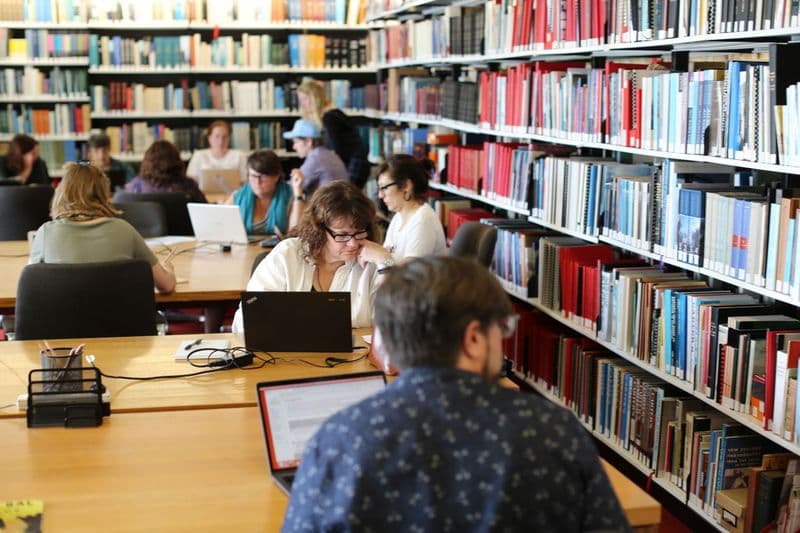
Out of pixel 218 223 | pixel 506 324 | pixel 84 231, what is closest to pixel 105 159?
pixel 218 223

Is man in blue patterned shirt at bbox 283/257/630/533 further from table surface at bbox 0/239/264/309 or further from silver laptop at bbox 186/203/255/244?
silver laptop at bbox 186/203/255/244

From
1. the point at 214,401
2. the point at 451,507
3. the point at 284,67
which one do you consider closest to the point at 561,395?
the point at 214,401

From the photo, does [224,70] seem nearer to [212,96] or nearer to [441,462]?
[212,96]

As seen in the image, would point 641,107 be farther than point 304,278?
Yes

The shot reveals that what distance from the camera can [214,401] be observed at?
2576 millimetres

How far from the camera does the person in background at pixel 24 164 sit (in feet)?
25.0

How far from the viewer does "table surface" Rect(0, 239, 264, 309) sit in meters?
4.00

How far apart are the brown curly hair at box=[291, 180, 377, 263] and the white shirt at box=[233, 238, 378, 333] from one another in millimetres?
40

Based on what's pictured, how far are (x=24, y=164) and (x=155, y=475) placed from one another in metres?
6.13

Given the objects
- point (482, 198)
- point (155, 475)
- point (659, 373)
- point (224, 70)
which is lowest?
point (659, 373)

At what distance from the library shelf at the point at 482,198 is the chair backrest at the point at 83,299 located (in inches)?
81.5

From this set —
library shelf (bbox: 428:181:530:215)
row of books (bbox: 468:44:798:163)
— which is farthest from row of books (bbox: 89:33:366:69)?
row of books (bbox: 468:44:798:163)

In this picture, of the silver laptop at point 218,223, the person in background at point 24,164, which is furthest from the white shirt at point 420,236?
the person in background at point 24,164

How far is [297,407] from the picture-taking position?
7.02 ft
